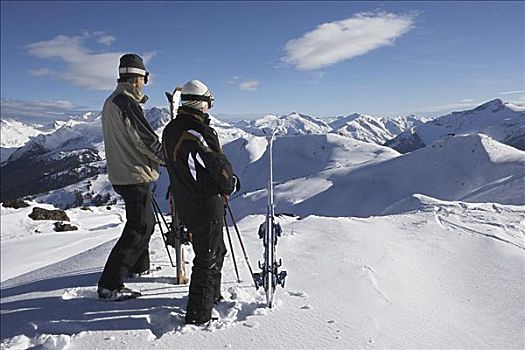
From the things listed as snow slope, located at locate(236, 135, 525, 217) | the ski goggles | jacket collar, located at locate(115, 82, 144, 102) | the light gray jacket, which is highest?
the ski goggles

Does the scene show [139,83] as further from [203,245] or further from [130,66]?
[203,245]

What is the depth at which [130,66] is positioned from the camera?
4.59 meters

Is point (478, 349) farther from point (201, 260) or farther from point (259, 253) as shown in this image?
point (259, 253)

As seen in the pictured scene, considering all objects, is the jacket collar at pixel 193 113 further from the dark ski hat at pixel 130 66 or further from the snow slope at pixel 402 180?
the snow slope at pixel 402 180

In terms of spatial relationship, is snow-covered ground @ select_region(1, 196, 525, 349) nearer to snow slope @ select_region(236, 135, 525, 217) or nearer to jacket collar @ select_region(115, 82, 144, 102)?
jacket collar @ select_region(115, 82, 144, 102)

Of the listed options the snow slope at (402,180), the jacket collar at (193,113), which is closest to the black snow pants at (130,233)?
the jacket collar at (193,113)

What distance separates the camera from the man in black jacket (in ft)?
12.5

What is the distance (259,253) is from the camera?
6.73m

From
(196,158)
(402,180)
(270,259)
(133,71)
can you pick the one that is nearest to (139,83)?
(133,71)

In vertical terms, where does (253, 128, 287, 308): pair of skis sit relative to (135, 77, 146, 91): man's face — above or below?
below

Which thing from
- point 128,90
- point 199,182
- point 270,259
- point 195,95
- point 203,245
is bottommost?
point 270,259

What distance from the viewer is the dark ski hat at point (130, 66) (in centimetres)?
457

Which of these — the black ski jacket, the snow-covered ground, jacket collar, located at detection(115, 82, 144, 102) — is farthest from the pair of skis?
jacket collar, located at detection(115, 82, 144, 102)

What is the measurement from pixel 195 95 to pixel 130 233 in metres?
1.94
